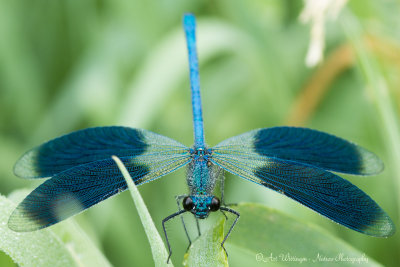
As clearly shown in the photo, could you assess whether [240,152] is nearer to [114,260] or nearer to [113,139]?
[113,139]

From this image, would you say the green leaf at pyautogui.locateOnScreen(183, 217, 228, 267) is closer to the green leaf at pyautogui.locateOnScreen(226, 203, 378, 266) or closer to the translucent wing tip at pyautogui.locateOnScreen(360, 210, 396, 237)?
the green leaf at pyautogui.locateOnScreen(226, 203, 378, 266)

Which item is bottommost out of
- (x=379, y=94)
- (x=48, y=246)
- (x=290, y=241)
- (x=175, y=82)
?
(x=290, y=241)

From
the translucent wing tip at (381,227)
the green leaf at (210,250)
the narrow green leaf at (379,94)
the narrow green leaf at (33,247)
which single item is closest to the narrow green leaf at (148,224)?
the green leaf at (210,250)

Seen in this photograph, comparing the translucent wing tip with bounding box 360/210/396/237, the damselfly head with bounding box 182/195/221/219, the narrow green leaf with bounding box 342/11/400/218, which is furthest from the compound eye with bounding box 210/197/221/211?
the narrow green leaf with bounding box 342/11/400/218

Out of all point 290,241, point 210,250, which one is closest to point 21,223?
point 210,250

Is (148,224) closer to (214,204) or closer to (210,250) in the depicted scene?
(210,250)

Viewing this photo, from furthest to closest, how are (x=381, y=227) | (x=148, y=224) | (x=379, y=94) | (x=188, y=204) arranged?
1. (x=379, y=94)
2. (x=188, y=204)
3. (x=381, y=227)
4. (x=148, y=224)

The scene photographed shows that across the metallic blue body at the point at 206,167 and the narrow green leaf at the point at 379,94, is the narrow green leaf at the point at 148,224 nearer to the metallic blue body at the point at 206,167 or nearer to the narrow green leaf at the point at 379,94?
the metallic blue body at the point at 206,167
